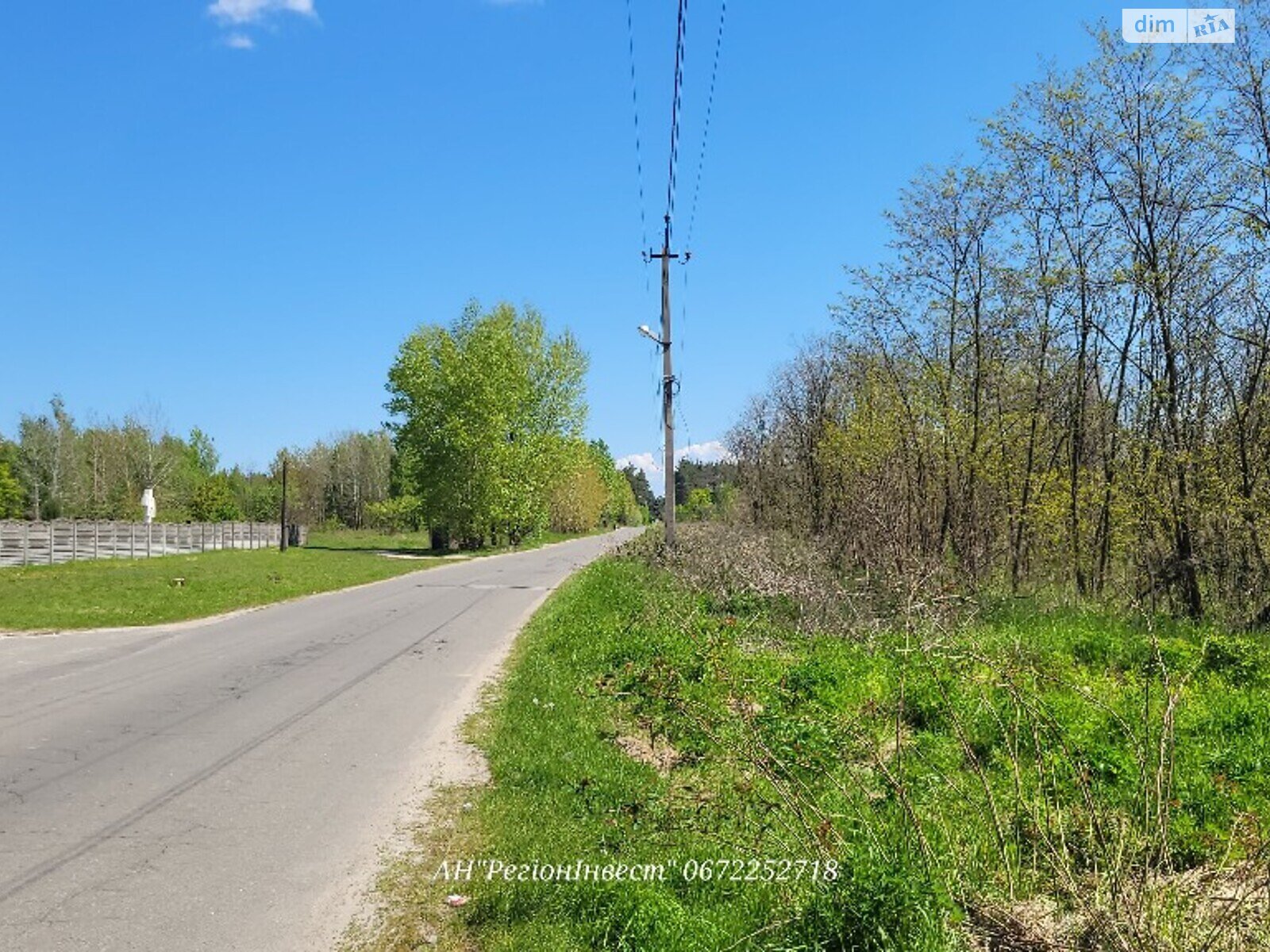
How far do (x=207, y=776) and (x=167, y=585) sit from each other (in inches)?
787

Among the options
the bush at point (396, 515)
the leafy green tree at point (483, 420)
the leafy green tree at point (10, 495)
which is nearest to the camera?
the leafy green tree at point (483, 420)

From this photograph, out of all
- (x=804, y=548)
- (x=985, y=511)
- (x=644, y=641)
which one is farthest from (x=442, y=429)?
(x=644, y=641)

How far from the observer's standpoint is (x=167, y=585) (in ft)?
78.5

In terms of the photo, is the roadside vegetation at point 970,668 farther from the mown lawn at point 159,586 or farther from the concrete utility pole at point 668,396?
the mown lawn at point 159,586

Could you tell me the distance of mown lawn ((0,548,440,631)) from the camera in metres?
17.3

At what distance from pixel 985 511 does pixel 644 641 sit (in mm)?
11017

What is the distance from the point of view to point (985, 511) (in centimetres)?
1920

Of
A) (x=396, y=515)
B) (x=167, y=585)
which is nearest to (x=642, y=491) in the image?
(x=396, y=515)

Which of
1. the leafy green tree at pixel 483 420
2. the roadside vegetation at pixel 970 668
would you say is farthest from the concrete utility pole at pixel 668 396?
the leafy green tree at pixel 483 420

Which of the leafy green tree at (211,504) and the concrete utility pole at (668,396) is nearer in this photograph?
the concrete utility pole at (668,396)

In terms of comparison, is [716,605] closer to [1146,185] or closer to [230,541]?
[1146,185]

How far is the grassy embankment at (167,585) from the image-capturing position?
1738 centimetres

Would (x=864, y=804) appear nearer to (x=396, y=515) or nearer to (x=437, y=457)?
(x=437, y=457)

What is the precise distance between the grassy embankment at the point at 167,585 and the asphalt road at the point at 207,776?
326 cm
